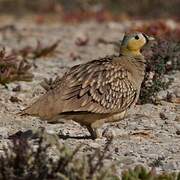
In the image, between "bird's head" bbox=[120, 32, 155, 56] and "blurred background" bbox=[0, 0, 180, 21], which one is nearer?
"bird's head" bbox=[120, 32, 155, 56]

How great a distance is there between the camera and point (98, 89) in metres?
8.11

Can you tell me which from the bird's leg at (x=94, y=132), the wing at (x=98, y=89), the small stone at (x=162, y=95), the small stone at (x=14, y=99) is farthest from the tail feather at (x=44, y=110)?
the small stone at (x=162, y=95)

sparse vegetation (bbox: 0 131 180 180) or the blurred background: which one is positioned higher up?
the blurred background

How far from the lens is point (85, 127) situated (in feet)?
29.4

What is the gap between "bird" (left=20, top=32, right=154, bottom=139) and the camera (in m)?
7.76

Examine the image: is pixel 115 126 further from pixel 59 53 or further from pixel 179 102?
pixel 59 53

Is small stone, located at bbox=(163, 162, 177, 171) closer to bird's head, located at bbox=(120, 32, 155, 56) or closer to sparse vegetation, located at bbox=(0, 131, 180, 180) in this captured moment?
sparse vegetation, located at bbox=(0, 131, 180, 180)

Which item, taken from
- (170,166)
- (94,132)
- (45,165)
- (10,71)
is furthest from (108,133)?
(10,71)

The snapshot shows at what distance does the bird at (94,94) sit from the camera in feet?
25.5

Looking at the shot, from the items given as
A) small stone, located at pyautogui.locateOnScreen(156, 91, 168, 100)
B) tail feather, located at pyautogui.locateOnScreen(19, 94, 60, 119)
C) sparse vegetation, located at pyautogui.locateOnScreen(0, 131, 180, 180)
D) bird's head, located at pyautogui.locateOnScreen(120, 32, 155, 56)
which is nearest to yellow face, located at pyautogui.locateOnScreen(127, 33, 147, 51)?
bird's head, located at pyautogui.locateOnScreen(120, 32, 155, 56)

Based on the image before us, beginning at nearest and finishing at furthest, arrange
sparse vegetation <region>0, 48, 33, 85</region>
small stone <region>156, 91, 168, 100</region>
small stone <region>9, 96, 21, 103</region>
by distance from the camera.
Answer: small stone <region>9, 96, 21, 103</region>
small stone <region>156, 91, 168, 100</region>
sparse vegetation <region>0, 48, 33, 85</region>

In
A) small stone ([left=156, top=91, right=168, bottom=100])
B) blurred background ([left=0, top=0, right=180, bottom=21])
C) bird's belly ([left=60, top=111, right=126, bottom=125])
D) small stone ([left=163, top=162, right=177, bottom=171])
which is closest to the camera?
small stone ([left=163, top=162, right=177, bottom=171])

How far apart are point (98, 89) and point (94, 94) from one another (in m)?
0.08

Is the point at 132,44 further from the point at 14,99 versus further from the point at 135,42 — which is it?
the point at 14,99
